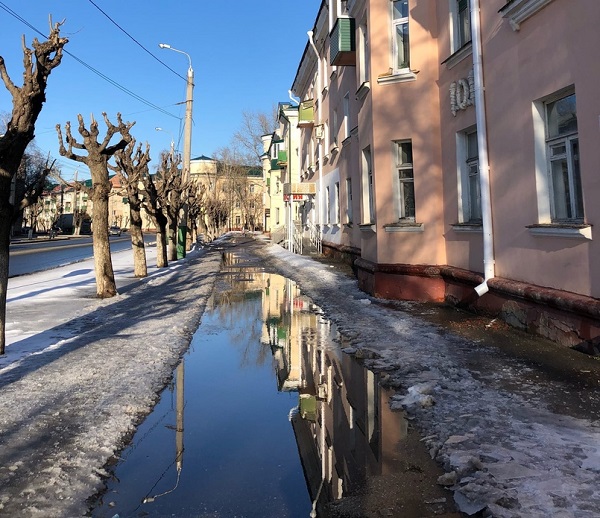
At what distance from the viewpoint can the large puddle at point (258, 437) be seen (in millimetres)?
3068

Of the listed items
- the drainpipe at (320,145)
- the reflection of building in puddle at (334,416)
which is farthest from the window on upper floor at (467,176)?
the drainpipe at (320,145)

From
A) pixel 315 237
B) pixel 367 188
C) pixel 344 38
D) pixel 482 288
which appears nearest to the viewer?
pixel 482 288

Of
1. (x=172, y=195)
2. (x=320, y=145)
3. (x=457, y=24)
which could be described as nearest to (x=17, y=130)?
(x=457, y=24)

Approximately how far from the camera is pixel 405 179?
34.7 feet

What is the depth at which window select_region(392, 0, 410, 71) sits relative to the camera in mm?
10664

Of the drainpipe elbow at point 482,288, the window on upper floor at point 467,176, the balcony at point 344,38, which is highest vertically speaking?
the balcony at point 344,38

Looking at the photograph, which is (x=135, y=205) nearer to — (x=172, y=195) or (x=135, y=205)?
(x=135, y=205)

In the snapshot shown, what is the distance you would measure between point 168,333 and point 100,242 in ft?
15.4

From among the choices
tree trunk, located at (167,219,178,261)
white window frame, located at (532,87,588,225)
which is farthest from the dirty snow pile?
Result: tree trunk, located at (167,219,178,261)

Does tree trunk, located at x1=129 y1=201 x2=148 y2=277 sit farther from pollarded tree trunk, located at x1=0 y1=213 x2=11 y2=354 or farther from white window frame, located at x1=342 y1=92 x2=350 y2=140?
pollarded tree trunk, located at x1=0 y1=213 x2=11 y2=354

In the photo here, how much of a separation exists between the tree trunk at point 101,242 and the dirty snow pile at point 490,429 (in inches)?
268

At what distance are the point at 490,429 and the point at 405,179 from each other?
751cm

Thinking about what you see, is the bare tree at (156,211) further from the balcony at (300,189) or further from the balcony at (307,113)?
the balcony at (307,113)

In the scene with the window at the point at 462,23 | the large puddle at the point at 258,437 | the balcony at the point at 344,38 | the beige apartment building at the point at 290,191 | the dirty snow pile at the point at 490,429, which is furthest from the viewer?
the beige apartment building at the point at 290,191
